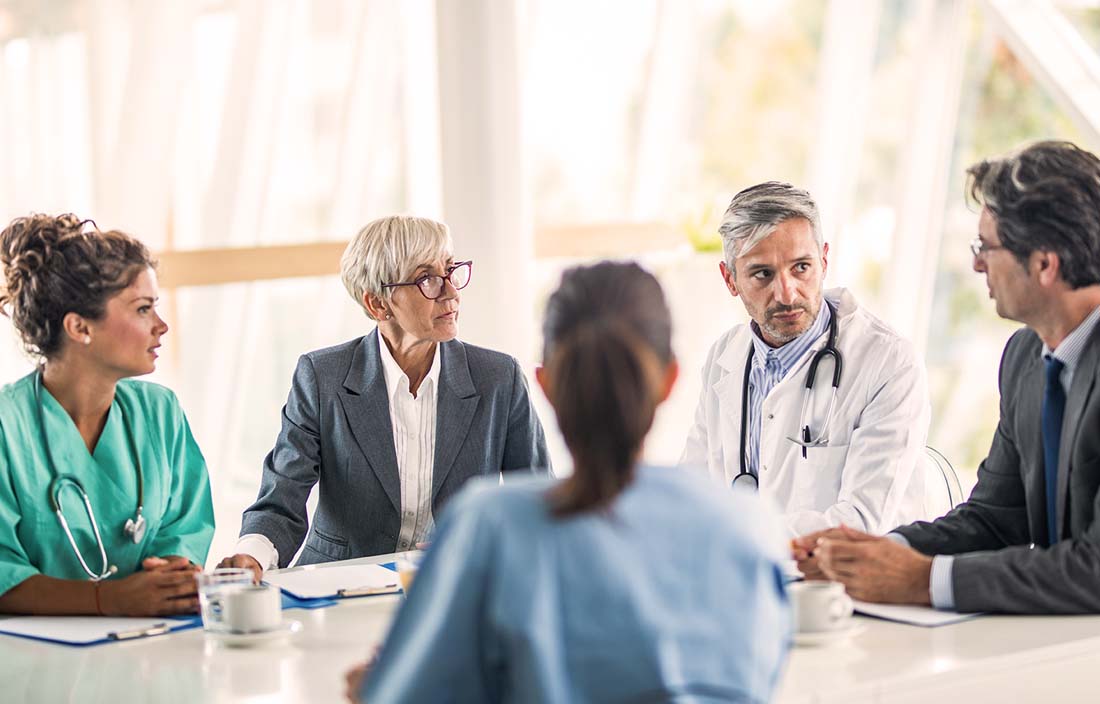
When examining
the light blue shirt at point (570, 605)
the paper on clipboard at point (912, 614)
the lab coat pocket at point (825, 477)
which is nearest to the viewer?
the light blue shirt at point (570, 605)

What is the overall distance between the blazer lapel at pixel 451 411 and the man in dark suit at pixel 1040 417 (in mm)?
1022

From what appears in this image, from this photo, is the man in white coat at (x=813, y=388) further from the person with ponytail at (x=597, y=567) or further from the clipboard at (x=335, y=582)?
the person with ponytail at (x=597, y=567)

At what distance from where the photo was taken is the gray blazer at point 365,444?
9.88 feet

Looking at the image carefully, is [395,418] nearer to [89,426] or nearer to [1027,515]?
[89,426]

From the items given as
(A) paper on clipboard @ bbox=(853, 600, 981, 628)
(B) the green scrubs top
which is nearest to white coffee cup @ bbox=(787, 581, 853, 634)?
(A) paper on clipboard @ bbox=(853, 600, 981, 628)

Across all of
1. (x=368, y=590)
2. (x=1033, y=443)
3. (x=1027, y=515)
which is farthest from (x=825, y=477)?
(x=368, y=590)

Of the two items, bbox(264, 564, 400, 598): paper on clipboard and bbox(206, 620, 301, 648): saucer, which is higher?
bbox(206, 620, 301, 648): saucer

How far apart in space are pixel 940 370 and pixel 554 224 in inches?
95.5

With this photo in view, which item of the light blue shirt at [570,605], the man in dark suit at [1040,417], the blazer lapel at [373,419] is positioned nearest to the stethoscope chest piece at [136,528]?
the blazer lapel at [373,419]

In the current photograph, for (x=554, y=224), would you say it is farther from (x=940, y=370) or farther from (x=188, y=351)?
(x=940, y=370)

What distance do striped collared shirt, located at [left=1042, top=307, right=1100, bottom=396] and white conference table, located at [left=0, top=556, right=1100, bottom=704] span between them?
435mm

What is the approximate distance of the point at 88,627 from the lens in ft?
7.18

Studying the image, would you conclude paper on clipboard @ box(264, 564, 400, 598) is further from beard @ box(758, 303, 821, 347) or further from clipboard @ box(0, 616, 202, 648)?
beard @ box(758, 303, 821, 347)

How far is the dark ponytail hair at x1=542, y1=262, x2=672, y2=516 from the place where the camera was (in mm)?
1250
